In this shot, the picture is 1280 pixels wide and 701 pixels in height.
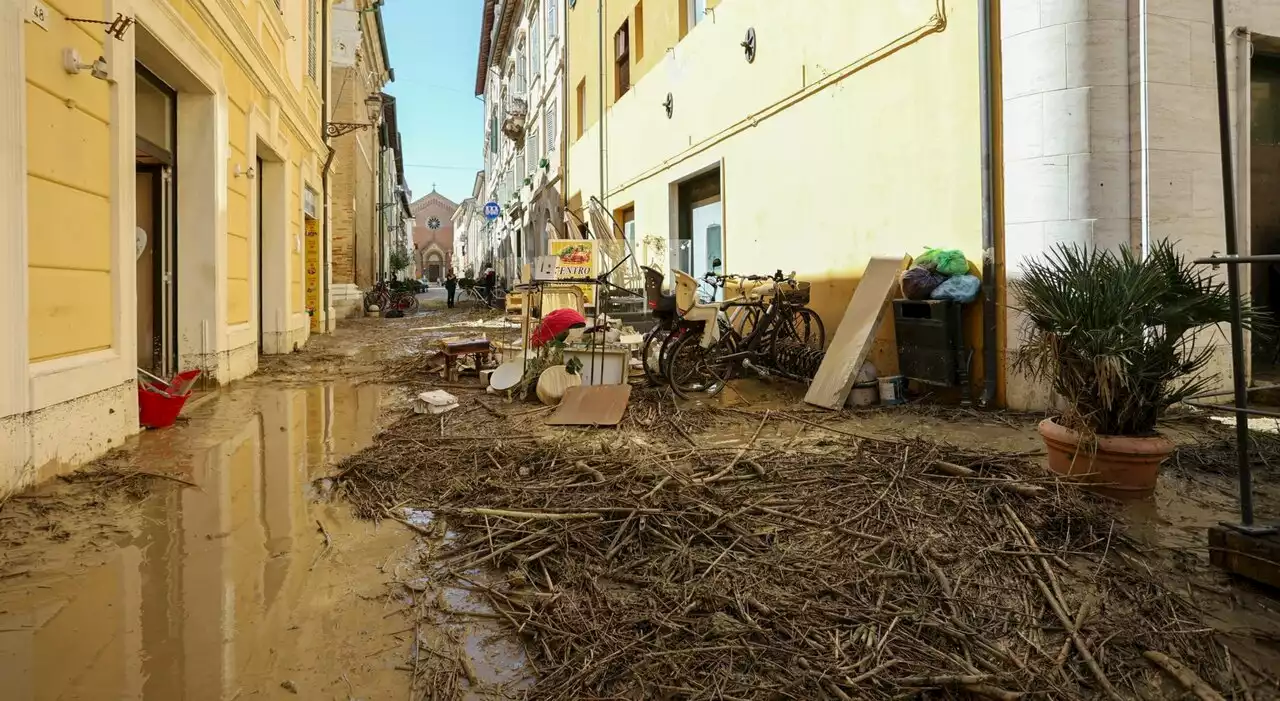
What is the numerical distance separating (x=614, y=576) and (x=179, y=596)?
1.44 m

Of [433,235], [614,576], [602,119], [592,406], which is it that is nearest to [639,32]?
[602,119]

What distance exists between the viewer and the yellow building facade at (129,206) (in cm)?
354

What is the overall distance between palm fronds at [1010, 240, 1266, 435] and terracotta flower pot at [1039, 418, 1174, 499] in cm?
8

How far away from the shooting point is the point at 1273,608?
2332mm

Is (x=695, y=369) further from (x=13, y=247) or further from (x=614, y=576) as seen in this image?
(x=13, y=247)

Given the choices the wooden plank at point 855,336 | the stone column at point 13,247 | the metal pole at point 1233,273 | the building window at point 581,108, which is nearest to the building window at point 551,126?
Result: the building window at point 581,108

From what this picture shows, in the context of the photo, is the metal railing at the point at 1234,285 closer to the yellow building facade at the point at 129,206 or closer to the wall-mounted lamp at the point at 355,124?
the yellow building facade at the point at 129,206

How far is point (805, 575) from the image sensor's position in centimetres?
254

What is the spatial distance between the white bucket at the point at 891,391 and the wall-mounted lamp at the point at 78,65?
578 centimetres

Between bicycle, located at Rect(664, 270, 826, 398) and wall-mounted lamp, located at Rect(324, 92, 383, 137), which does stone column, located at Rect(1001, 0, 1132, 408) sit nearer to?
bicycle, located at Rect(664, 270, 826, 398)

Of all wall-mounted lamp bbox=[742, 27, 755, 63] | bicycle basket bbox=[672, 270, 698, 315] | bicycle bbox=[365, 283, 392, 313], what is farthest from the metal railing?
bicycle bbox=[365, 283, 392, 313]

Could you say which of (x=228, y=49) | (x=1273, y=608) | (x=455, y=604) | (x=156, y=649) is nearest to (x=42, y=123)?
(x=156, y=649)

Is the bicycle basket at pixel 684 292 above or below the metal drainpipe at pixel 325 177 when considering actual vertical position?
below

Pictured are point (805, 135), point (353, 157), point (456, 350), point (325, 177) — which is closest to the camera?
point (456, 350)
